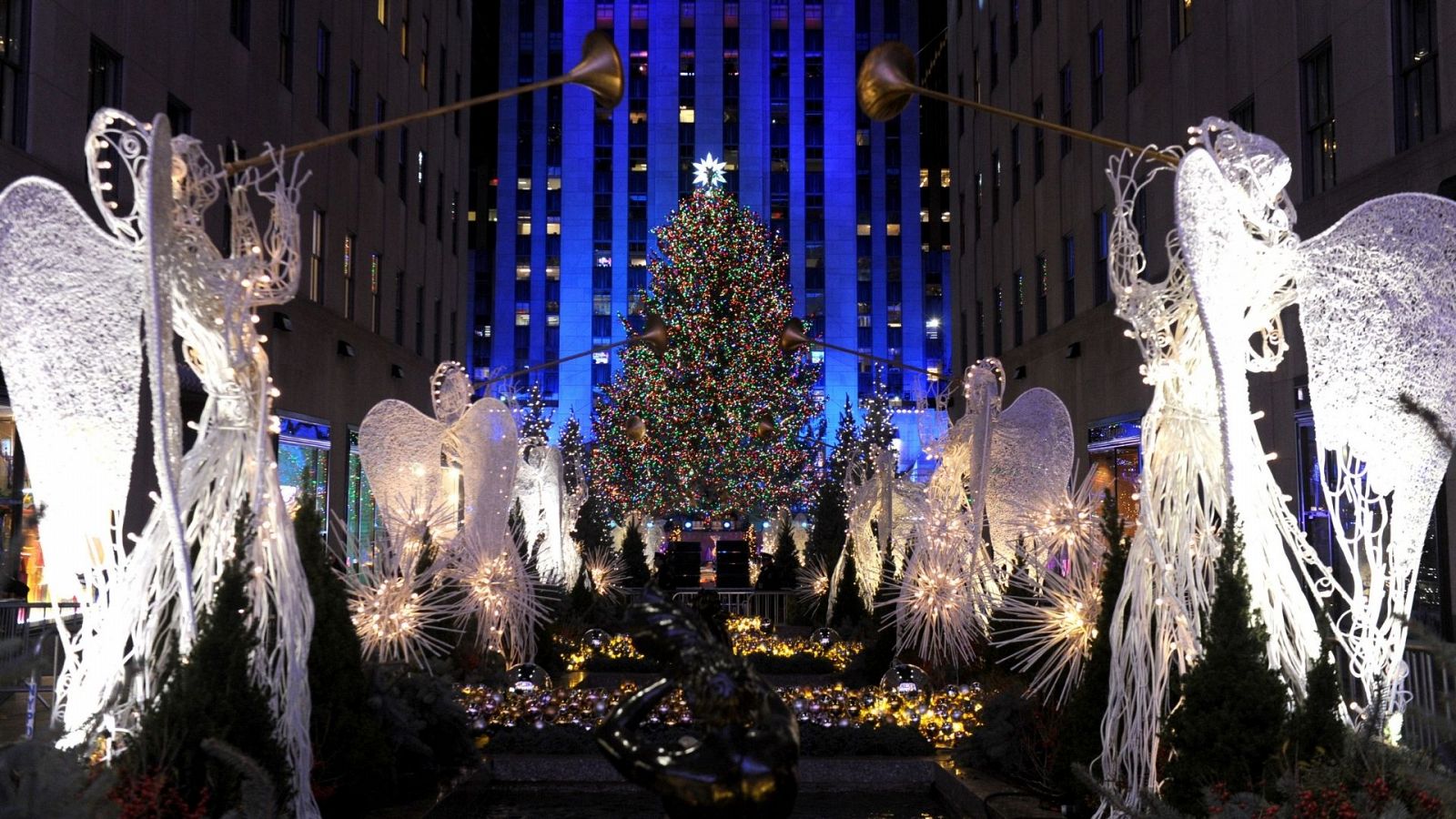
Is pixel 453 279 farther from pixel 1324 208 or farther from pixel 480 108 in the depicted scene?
pixel 480 108

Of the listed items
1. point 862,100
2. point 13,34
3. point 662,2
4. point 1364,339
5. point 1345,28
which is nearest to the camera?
point 1364,339

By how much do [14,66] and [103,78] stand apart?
7.81 feet

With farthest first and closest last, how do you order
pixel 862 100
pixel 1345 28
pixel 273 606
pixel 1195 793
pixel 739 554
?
pixel 739 554 → pixel 1345 28 → pixel 862 100 → pixel 273 606 → pixel 1195 793

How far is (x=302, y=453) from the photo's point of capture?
1006 inches

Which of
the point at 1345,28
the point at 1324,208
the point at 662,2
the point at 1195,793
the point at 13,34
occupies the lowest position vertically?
the point at 1195,793

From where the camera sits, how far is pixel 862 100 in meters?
7.79

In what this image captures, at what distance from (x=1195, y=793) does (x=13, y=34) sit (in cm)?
1477

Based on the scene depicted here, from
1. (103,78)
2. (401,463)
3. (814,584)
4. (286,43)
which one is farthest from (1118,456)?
(103,78)

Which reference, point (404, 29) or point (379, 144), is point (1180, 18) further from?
point (404, 29)

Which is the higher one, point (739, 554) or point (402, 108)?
point (402, 108)

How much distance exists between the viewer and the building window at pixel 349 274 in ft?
92.3

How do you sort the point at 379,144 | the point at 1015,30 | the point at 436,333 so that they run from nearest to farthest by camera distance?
the point at 379,144, the point at 1015,30, the point at 436,333

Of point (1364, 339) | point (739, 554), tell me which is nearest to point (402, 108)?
point (739, 554)

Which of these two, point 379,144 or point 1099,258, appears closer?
point 1099,258
